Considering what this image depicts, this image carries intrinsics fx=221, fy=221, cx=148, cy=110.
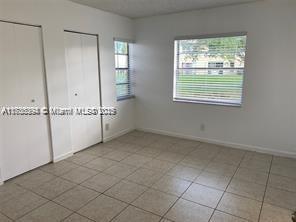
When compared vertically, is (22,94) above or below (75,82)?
below

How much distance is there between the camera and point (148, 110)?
4859 mm

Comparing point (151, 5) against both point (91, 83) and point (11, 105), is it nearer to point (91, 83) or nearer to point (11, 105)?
point (91, 83)

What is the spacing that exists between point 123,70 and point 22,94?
223cm

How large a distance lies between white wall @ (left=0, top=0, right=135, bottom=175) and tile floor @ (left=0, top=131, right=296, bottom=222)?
602 millimetres

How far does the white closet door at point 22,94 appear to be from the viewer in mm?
2715

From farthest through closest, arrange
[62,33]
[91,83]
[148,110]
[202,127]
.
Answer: [148,110] < [202,127] < [91,83] < [62,33]

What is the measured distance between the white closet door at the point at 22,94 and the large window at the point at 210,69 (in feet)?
8.17

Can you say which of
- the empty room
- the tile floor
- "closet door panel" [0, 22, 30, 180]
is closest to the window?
the empty room

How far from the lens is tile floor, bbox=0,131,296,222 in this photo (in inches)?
88.0

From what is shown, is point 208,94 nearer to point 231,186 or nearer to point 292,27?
point 292,27

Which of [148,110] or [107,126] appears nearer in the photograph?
[107,126]

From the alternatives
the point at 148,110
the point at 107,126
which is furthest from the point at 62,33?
the point at 148,110

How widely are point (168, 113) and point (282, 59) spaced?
7.22 feet

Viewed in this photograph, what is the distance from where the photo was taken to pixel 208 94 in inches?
162
